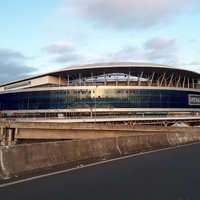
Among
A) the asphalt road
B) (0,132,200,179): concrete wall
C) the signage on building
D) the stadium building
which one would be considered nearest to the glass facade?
the stadium building

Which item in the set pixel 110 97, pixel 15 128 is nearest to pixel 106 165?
pixel 15 128

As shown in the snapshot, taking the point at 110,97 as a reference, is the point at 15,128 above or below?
below

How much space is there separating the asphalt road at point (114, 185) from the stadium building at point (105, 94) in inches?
3631

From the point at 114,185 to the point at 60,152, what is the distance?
12.5ft

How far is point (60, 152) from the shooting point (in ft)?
39.0

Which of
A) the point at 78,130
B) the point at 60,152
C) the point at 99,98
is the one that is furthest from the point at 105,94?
the point at 60,152

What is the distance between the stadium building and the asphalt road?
92217mm

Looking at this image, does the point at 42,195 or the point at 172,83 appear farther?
the point at 172,83

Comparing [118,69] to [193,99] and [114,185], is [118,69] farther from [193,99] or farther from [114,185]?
[114,185]

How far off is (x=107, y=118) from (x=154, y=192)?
7984 centimetres

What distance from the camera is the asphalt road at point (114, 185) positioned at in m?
7.20

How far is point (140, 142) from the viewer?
19.0 metres

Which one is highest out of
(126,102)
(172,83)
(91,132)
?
(172,83)

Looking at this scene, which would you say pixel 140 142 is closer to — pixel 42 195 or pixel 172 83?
pixel 42 195
